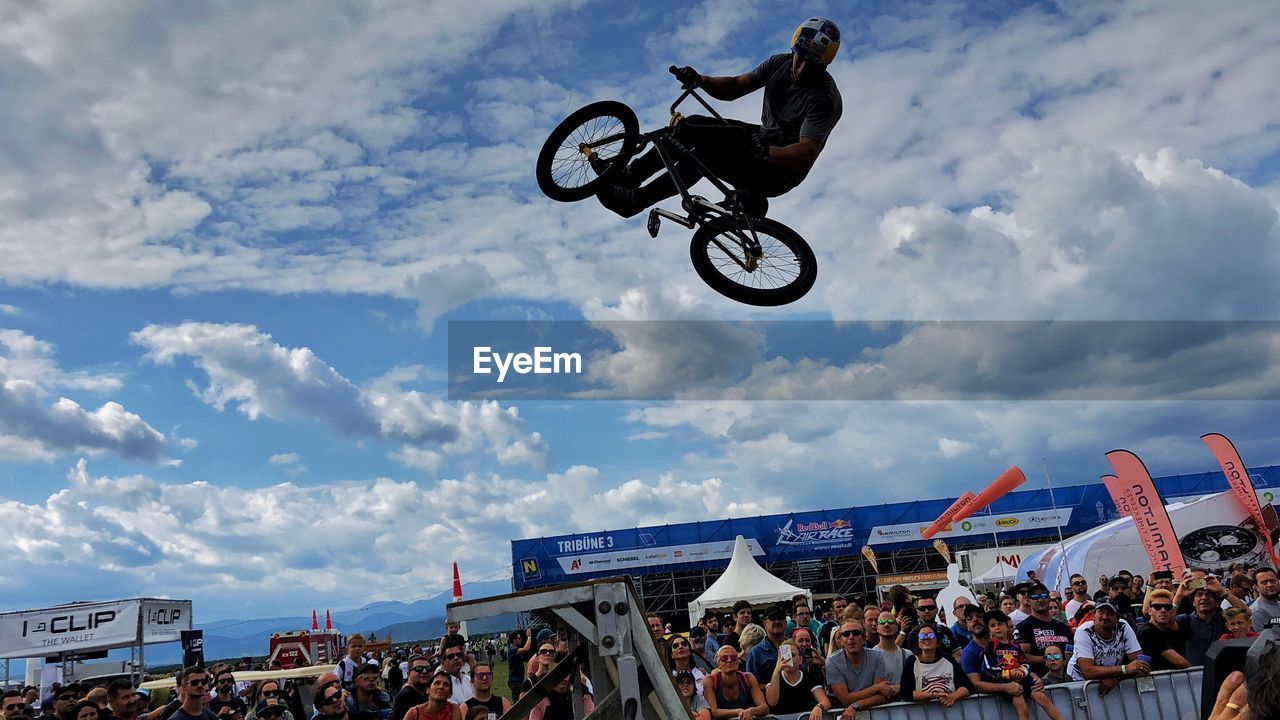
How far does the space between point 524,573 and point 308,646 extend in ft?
68.0

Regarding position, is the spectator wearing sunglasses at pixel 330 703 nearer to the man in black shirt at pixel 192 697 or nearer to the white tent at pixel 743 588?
the man in black shirt at pixel 192 697

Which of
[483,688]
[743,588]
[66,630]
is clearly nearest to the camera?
[483,688]

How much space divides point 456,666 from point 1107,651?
5284mm

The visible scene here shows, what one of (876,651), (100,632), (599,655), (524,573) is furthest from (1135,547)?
(524,573)

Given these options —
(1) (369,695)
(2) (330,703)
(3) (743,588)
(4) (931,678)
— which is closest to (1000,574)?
(3) (743,588)

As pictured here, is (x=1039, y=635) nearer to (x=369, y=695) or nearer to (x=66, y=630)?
(x=369, y=695)

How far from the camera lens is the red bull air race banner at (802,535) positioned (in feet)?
142

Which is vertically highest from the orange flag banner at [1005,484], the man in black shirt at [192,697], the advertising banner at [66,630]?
the orange flag banner at [1005,484]

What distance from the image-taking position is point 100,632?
2119 cm

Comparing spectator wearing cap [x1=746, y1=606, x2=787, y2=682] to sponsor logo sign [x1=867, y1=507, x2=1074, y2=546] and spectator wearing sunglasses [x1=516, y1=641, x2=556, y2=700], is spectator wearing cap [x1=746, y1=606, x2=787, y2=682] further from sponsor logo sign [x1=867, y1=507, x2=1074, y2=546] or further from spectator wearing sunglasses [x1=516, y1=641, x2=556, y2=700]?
sponsor logo sign [x1=867, y1=507, x2=1074, y2=546]

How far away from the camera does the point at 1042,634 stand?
8375 millimetres

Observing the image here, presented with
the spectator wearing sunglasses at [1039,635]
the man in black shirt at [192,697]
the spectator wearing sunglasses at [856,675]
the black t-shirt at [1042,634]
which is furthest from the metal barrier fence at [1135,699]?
the man in black shirt at [192,697]

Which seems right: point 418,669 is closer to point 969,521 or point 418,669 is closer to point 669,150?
point 669,150

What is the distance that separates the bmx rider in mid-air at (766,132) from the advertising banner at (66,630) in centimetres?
1821
